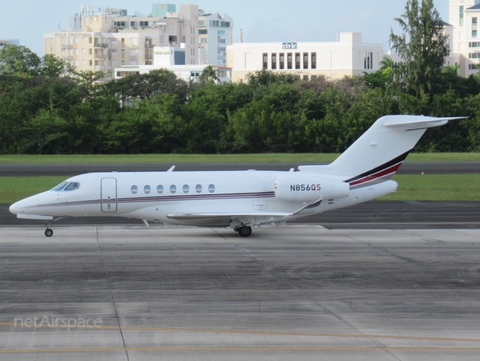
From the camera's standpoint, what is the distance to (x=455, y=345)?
1404cm

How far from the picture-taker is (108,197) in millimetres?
27094

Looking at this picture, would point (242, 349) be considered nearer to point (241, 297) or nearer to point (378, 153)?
point (241, 297)

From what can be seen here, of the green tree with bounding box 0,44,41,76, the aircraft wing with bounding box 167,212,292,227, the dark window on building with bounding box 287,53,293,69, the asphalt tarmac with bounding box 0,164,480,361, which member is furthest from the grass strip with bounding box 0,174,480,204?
the dark window on building with bounding box 287,53,293,69

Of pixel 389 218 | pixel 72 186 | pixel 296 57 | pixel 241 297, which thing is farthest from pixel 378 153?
pixel 296 57

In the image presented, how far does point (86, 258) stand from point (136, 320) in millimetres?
7581

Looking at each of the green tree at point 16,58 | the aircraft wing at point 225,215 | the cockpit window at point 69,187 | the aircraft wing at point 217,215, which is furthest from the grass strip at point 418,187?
the green tree at point 16,58

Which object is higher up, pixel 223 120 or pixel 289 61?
pixel 289 61

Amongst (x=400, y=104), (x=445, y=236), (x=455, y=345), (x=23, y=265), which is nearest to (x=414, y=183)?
(x=445, y=236)

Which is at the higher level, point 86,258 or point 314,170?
point 314,170

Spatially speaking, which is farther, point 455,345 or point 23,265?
point 23,265

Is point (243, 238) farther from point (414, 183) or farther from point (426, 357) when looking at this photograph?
point (414, 183)

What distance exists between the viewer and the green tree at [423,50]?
3656 inches

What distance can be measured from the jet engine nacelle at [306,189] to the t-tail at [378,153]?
75 centimetres

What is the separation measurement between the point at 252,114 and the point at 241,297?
243 ft
